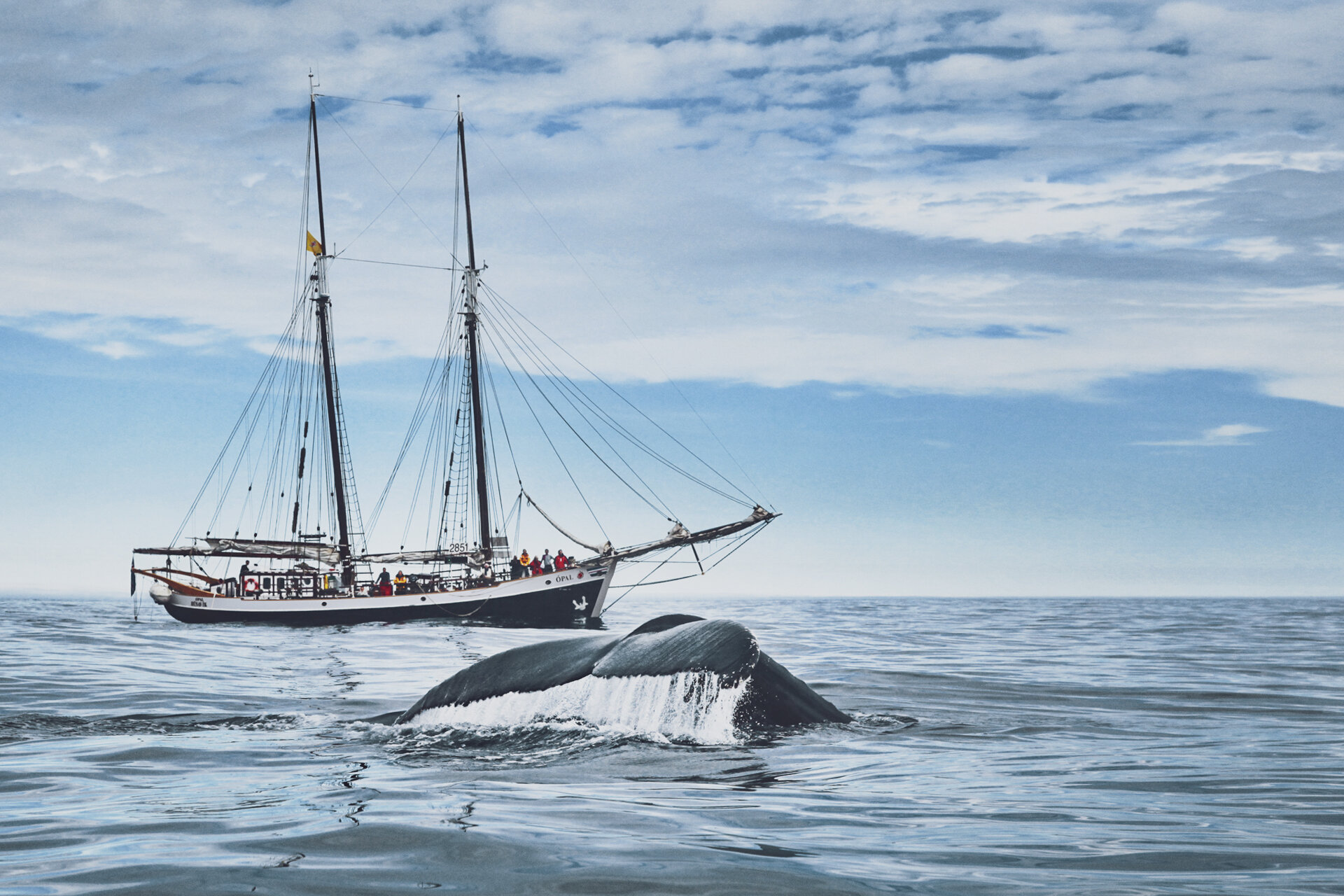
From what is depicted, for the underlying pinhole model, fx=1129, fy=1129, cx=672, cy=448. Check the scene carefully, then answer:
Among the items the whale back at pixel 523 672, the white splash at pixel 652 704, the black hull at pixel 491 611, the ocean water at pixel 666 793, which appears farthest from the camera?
the black hull at pixel 491 611

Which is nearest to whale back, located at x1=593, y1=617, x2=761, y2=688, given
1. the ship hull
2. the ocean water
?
the ocean water

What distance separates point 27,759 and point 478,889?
224 inches

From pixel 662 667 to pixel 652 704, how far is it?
30 cm

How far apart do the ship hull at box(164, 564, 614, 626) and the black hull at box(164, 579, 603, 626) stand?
3 cm

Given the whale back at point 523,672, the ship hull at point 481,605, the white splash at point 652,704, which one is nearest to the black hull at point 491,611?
the ship hull at point 481,605

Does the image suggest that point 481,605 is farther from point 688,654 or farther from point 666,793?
point 666,793

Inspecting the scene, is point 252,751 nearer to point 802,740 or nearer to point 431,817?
point 431,817

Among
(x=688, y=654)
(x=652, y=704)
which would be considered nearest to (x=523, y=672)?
(x=652, y=704)

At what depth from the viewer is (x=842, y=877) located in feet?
15.1

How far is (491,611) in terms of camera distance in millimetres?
55688

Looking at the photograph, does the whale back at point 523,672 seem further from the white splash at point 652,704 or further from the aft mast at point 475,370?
the aft mast at point 475,370

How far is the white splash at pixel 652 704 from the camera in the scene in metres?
8.52

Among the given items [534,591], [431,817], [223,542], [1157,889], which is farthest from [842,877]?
[223,542]

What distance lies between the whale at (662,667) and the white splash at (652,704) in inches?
2.0
